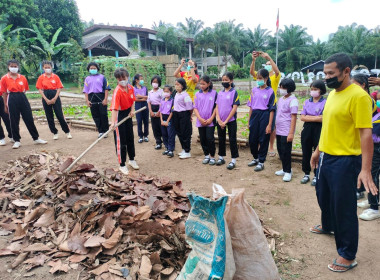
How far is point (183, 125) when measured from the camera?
569 centimetres

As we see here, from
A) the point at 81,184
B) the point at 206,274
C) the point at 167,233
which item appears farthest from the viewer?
the point at 81,184

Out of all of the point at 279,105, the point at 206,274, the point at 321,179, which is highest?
the point at 279,105

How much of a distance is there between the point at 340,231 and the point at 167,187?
1.89 metres

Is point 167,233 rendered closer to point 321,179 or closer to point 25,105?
point 321,179

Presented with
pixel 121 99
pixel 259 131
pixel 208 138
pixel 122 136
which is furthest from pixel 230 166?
pixel 121 99

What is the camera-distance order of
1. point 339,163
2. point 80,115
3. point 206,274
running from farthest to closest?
point 80,115
point 339,163
point 206,274

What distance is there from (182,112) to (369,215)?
3601mm

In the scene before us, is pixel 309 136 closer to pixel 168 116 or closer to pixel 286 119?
pixel 286 119

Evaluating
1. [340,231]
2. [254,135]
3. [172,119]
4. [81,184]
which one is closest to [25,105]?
[172,119]

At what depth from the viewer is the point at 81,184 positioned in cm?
321

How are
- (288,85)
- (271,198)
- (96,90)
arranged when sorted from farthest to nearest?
(96,90), (288,85), (271,198)

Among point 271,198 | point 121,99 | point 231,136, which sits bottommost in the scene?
point 271,198

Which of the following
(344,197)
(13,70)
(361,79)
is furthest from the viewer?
(13,70)

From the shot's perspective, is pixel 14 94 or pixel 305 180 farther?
pixel 14 94
